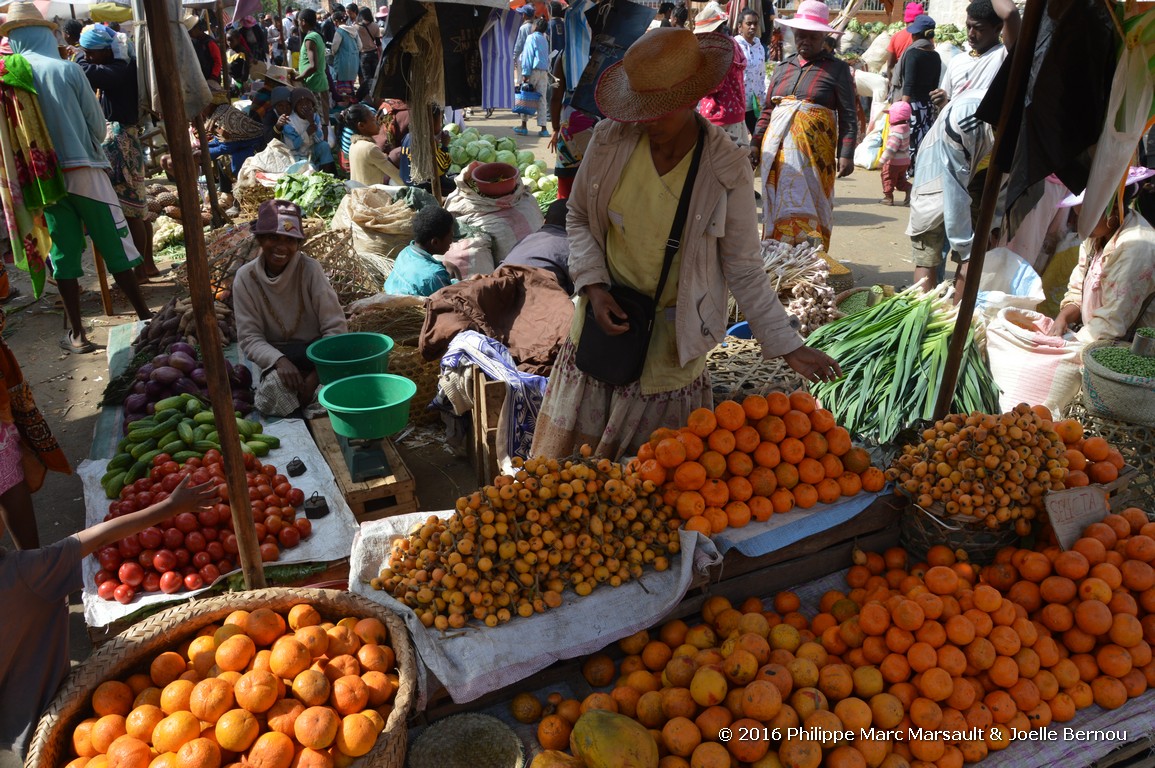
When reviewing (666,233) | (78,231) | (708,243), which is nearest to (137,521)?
(666,233)

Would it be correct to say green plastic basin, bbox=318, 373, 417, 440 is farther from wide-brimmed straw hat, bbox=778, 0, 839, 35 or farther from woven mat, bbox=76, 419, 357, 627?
wide-brimmed straw hat, bbox=778, 0, 839, 35

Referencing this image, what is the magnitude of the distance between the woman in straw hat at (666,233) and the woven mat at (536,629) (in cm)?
66

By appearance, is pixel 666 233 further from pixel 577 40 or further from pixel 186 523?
pixel 577 40

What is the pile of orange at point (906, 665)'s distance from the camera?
6.50ft

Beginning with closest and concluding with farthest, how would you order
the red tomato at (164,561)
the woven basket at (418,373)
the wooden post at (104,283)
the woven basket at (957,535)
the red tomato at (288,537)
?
the woven basket at (957,535), the red tomato at (164,561), the red tomato at (288,537), the woven basket at (418,373), the wooden post at (104,283)

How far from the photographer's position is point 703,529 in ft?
7.82

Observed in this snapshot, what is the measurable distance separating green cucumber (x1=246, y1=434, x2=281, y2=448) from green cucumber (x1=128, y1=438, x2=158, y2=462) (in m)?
0.41

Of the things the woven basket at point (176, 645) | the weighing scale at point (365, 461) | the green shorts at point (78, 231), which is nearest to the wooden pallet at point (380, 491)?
the weighing scale at point (365, 461)

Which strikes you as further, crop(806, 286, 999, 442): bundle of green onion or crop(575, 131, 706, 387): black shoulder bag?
crop(806, 286, 999, 442): bundle of green onion

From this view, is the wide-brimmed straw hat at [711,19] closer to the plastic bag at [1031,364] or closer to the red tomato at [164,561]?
the plastic bag at [1031,364]

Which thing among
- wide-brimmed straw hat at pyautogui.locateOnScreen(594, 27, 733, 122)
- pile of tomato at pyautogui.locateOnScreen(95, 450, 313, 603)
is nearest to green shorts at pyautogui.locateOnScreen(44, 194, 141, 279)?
pile of tomato at pyautogui.locateOnScreen(95, 450, 313, 603)

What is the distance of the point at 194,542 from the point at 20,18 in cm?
432

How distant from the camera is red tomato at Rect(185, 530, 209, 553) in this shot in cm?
282

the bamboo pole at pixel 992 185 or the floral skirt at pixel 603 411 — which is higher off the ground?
the bamboo pole at pixel 992 185
